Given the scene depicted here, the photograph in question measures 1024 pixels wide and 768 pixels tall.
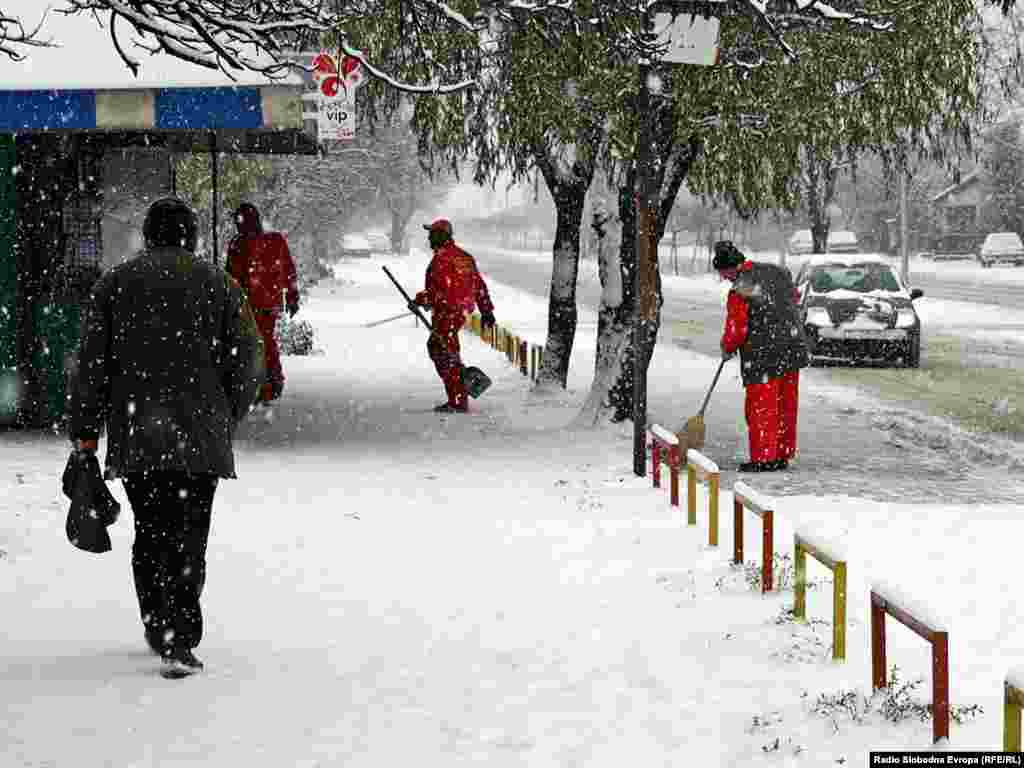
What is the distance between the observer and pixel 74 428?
5.77 meters

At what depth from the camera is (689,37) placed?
10555 mm

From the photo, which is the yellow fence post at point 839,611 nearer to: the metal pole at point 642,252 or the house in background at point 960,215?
the metal pole at point 642,252

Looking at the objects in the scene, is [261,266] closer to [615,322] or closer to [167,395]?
[615,322]

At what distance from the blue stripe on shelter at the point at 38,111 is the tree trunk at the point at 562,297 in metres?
5.84

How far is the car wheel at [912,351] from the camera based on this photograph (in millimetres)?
22062

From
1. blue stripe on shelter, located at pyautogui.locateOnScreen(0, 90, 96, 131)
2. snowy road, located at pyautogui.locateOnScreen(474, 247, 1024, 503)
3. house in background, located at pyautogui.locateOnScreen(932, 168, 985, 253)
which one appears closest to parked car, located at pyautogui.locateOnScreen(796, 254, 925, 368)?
snowy road, located at pyautogui.locateOnScreen(474, 247, 1024, 503)

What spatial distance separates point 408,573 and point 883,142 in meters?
7.20

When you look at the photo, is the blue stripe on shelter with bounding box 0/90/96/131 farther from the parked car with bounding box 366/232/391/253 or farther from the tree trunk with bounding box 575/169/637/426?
the parked car with bounding box 366/232/391/253

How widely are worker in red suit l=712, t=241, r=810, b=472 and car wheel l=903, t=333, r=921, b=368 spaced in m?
11.0

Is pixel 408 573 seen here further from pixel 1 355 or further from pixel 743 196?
pixel 743 196

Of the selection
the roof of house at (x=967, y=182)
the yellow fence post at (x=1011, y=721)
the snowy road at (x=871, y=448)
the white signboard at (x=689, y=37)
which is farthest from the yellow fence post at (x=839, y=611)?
the roof of house at (x=967, y=182)

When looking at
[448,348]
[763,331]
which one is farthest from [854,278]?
[763,331]

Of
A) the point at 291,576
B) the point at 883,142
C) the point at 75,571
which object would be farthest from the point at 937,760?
the point at 883,142

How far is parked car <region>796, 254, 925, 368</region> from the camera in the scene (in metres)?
22.1
